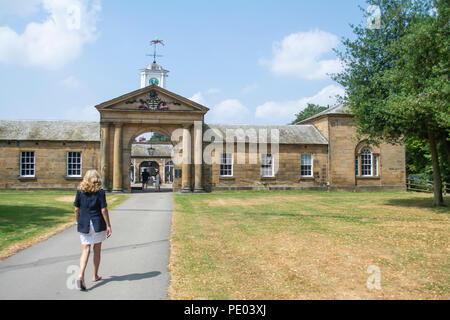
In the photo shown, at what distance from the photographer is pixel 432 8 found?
51.2ft

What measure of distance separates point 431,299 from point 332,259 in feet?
7.02

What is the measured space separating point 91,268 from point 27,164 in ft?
83.3

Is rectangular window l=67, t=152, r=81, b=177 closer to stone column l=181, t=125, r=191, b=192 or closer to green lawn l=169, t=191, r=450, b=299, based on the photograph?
stone column l=181, t=125, r=191, b=192

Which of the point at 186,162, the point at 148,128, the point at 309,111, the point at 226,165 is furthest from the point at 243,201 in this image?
the point at 309,111

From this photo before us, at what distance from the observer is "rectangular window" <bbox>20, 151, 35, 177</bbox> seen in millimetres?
27688

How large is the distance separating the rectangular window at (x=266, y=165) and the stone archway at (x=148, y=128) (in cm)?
549

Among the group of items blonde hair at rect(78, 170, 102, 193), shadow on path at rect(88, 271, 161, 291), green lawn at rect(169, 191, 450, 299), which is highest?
blonde hair at rect(78, 170, 102, 193)

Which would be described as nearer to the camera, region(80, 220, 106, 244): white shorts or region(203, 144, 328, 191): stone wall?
region(80, 220, 106, 244): white shorts

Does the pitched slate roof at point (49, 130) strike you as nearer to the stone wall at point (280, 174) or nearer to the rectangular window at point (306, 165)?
the stone wall at point (280, 174)

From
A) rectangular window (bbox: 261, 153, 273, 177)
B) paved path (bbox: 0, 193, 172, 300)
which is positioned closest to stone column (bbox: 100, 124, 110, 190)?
rectangular window (bbox: 261, 153, 273, 177)

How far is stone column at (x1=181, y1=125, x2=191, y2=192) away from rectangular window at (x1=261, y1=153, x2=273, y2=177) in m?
6.34

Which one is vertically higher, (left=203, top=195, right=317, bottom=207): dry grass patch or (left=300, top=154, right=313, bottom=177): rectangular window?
(left=300, top=154, right=313, bottom=177): rectangular window
